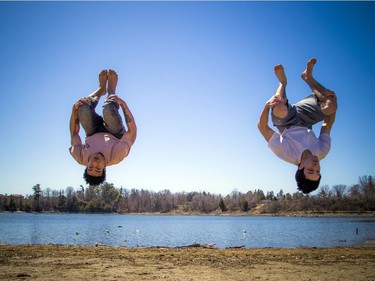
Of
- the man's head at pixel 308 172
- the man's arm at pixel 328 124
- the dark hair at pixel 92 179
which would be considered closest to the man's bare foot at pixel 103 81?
the dark hair at pixel 92 179

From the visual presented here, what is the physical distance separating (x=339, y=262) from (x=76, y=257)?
40.1 feet

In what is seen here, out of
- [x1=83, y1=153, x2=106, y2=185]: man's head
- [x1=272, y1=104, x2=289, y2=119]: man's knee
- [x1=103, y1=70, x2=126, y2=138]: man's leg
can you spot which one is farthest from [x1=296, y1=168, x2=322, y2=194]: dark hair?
[x1=83, y1=153, x2=106, y2=185]: man's head

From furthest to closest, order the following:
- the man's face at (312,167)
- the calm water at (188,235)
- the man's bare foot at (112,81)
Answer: the calm water at (188,235) → the man's bare foot at (112,81) → the man's face at (312,167)

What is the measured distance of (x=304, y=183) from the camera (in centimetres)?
611

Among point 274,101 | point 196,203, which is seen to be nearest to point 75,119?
point 274,101

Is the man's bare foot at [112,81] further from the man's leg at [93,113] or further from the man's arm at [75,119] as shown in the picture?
the man's arm at [75,119]

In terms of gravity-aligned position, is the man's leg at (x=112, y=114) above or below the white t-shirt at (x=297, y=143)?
above

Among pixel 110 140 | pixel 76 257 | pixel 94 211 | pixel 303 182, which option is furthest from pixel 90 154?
pixel 94 211

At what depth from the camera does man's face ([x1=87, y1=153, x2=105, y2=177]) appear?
6.18 metres

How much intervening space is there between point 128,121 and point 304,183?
10.9ft

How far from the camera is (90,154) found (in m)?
6.21

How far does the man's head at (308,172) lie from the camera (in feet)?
19.3

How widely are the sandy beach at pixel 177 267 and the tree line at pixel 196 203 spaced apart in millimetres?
136731

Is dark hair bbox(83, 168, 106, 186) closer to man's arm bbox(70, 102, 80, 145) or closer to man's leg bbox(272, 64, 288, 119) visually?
man's arm bbox(70, 102, 80, 145)
